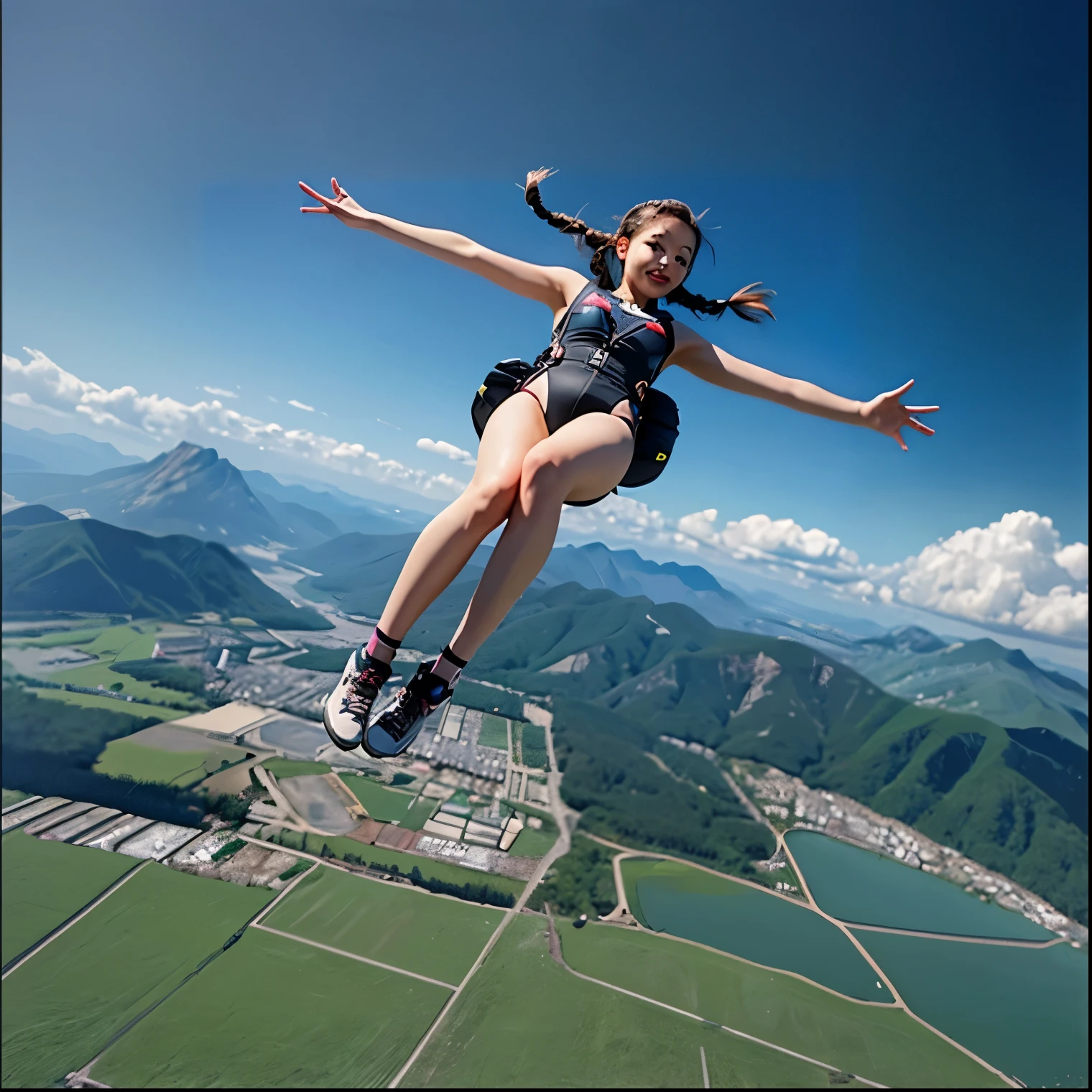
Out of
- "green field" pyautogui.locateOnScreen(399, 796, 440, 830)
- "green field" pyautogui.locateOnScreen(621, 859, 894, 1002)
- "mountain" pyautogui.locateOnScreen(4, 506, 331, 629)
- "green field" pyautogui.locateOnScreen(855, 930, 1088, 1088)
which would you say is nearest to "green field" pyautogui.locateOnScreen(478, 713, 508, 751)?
"green field" pyautogui.locateOnScreen(399, 796, 440, 830)

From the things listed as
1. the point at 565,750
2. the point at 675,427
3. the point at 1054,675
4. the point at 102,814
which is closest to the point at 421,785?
the point at 565,750

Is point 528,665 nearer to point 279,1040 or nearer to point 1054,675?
point 279,1040

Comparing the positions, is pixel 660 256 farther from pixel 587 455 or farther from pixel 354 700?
pixel 354 700

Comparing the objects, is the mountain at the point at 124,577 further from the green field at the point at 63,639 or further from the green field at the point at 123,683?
the green field at the point at 123,683

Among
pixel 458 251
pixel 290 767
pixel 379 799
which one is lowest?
pixel 379 799

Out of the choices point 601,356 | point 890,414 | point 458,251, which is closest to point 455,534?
point 601,356

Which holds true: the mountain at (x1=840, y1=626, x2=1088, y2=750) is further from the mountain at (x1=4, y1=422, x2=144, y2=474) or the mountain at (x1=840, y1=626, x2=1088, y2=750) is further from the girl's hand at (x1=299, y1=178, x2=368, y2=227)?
the mountain at (x1=4, y1=422, x2=144, y2=474)
